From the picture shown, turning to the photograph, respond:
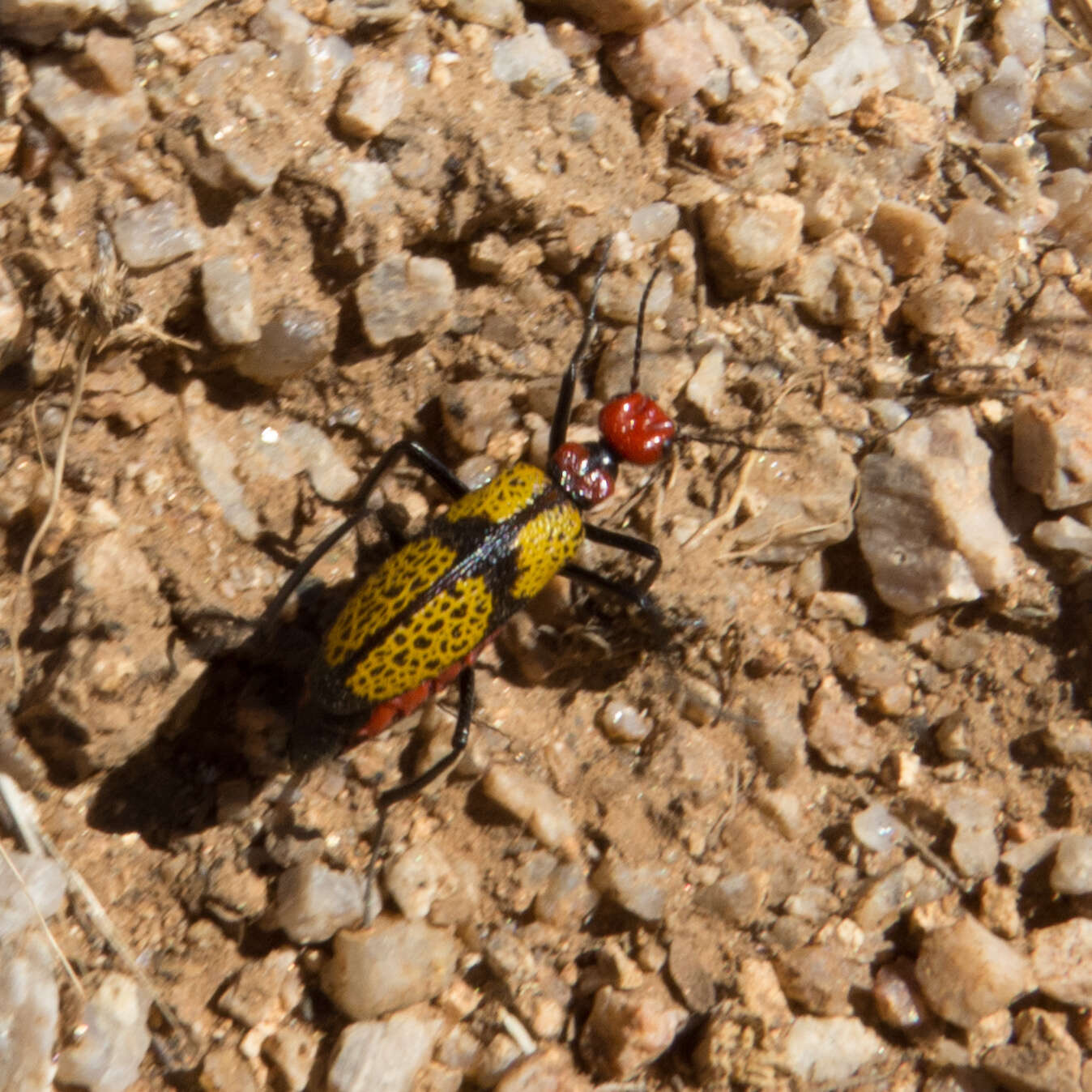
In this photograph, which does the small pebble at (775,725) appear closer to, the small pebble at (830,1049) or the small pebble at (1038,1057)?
the small pebble at (830,1049)

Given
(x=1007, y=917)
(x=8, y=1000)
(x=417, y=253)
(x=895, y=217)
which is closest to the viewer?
(x=8, y=1000)

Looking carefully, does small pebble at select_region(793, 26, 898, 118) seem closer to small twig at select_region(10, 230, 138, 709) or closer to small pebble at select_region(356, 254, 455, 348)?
small pebble at select_region(356, 254, 455, 348)

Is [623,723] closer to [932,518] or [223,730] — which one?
[932,518]

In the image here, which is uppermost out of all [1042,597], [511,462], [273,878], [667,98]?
[667,98]

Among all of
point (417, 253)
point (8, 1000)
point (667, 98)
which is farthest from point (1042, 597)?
point (8, 1000)

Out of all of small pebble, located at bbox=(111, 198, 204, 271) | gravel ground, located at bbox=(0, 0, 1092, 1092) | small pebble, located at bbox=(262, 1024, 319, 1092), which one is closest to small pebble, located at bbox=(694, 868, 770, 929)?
gravel ground, located at bbox=(0, 0, 1092, 1092)

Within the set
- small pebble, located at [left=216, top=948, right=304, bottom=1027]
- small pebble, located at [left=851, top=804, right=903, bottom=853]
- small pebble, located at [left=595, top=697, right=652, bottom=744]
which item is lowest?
small pebble, located at [left=851, top=804, right=903, bottom=853]

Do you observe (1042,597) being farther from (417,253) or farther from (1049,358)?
(417,253)
